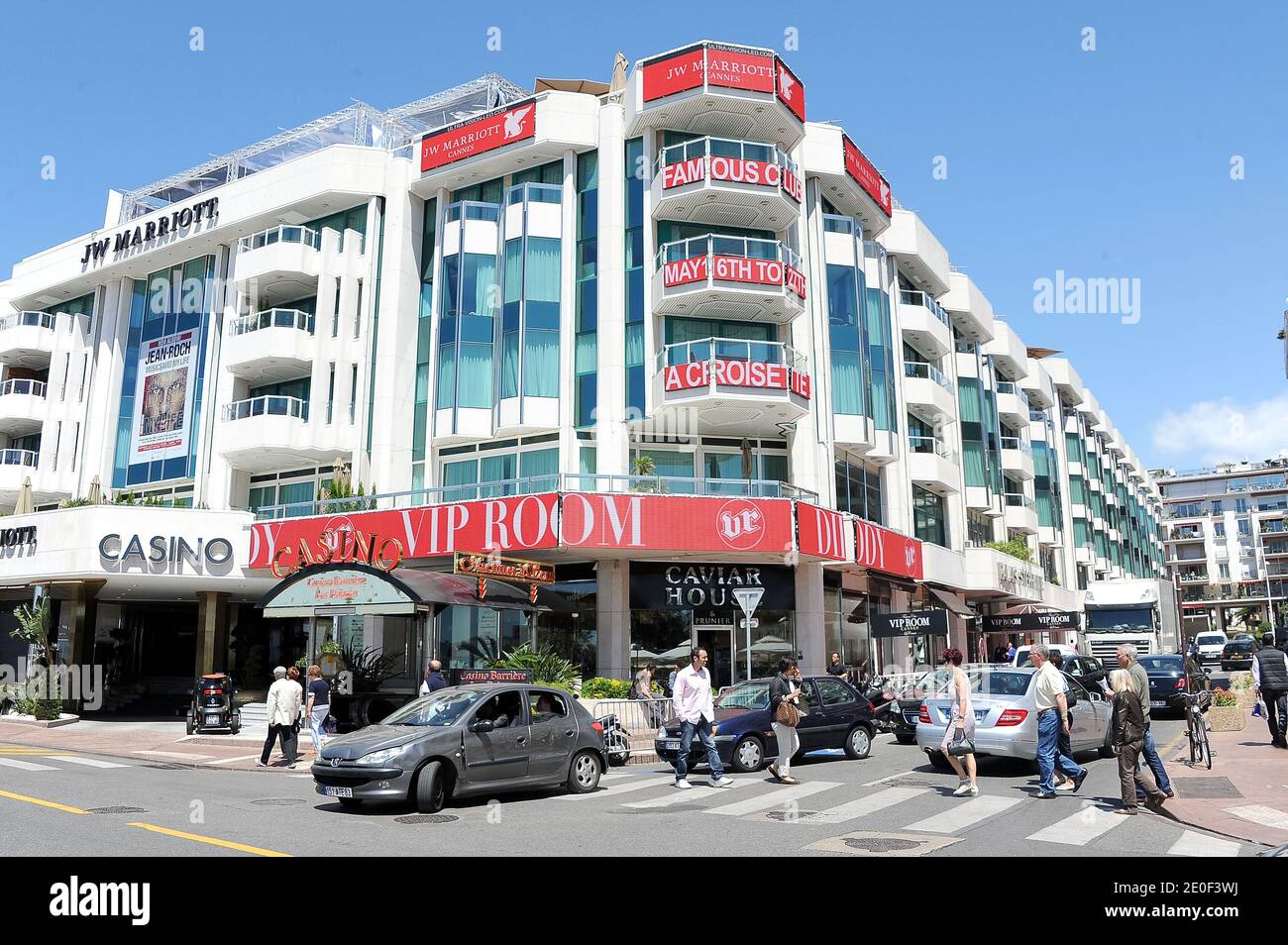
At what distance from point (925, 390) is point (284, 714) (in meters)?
28.6

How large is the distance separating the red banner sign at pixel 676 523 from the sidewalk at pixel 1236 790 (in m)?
11.4

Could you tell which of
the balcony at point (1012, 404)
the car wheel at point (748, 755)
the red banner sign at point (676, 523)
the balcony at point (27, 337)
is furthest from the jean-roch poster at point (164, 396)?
the balcony at point (1012, 404)

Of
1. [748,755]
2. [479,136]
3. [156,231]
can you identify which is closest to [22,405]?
[156,231]

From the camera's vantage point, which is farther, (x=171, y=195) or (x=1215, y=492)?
(x=1215, y=492)

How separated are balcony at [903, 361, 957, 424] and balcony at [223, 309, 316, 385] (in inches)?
872

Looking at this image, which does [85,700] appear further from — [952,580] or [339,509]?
[952,580]

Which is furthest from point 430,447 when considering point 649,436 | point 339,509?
point 649,436

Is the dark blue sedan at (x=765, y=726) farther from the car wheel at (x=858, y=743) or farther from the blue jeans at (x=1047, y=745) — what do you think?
the blue jeans at (x=1047, y=745)

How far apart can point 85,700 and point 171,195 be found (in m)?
23.2

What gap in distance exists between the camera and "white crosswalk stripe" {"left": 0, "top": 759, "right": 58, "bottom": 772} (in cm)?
1729

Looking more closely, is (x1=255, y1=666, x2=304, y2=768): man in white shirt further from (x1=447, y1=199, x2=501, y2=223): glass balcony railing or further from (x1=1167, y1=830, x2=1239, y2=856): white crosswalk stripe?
(x1=447, y1=199, x2=501, y2=223): glass balcony railing
